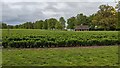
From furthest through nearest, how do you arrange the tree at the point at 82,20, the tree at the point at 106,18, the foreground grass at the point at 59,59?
the tree at the point at 82,20 → the tree at the point at 106,18 → the foreground grass at the point at 59,59

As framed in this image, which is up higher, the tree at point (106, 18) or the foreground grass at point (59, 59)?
the tree at point (106, 18)

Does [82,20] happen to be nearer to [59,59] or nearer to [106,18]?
[106,18]

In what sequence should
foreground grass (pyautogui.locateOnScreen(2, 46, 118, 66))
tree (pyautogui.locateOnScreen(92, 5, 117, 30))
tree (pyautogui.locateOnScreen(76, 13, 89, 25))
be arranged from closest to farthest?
1. foreground grass (pyautogui.locateOnScreen(2, 46, 118, 66))
2. tree (pyautogui.locateOnScreen(92, 5, 117, 30))
3. tree (pyautogui.locateOnScreen(76, 13, 89, 25))

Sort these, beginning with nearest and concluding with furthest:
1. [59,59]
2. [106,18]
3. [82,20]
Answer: [59,59] < [106,18] < [82,20]

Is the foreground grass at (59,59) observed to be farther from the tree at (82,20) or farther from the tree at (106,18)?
the tree at (82,20)

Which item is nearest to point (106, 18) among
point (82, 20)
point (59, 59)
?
point (82, 20)

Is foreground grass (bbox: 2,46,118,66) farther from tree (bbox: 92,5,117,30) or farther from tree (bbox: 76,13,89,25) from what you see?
tree (bbox: 76,13,89,25)

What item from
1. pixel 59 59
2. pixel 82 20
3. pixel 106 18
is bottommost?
pixel 59 59

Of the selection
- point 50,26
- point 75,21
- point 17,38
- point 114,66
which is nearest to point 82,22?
point 75,21

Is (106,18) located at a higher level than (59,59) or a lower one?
higher

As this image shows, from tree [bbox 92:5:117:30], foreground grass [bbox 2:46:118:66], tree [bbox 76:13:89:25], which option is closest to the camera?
foreground grass [bbox 2:46:118:66]

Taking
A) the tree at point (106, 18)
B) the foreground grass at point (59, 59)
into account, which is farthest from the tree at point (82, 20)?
the foreground grass at point (59, 59)

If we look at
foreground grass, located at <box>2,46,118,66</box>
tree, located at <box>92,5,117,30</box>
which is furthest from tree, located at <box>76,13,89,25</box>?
foreground grass, located at <box>2,46,118,66</box>

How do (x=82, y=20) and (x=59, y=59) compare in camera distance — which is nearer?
(x=59, y=59)
